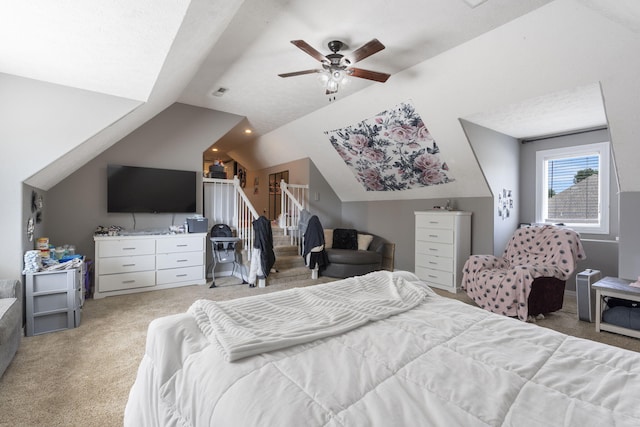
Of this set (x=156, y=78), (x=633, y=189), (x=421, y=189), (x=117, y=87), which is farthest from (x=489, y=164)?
(x=117, y=87)

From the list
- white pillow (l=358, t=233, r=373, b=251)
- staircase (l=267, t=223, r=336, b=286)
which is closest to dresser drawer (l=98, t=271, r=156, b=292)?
staircase (l=267, t=223, r=336, b=286)

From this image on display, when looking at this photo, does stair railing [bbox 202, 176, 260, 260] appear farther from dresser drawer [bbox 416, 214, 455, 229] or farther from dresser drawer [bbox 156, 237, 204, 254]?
dresser drawer [bbox 416, 214, 455, 229]

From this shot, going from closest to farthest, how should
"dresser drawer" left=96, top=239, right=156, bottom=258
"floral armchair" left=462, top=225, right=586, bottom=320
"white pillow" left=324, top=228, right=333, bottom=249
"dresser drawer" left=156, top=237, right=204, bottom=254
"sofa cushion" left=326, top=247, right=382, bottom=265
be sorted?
1. "floral armchair" left=462, top=225, right=586, bottom=320
2. "dresser drawer" left=96, top=239, right=156, bottom=258
3. "dresser drawer" left=156, top=237, right=204, bottom=254
4. "sofa cushion" left=326, top=247, right=382, bottom=265
5. "white pillow" left=324, top=228, right=333, bottom=249

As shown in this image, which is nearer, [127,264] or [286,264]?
[127,264]

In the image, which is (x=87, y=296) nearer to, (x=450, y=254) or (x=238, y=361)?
(x=238, y=361)

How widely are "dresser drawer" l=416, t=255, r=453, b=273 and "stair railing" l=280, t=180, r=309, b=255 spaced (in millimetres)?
2095

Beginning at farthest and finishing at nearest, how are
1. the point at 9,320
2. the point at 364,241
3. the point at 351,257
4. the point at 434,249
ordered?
the point at 364,241
the point at 351,257
the point at 434,249
the point at 9,320

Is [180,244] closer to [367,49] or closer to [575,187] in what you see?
[367,49]

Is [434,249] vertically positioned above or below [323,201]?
below

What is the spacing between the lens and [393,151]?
180 inches

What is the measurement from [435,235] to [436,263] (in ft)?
1.35

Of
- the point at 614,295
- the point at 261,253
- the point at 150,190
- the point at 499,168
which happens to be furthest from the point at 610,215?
the point at 150,190

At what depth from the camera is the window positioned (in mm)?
4020

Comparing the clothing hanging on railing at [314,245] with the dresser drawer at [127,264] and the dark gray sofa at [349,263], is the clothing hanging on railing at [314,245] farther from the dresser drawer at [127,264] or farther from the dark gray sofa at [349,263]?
the dresser drawer at [127,264]
